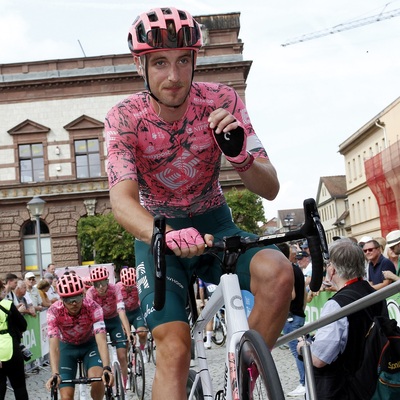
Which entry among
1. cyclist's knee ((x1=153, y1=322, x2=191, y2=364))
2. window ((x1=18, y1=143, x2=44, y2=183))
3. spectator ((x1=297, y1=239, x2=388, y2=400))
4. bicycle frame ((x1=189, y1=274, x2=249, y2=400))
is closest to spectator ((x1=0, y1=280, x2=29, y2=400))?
spectator ((x1=297, y1=239, x2=388, y2=400))

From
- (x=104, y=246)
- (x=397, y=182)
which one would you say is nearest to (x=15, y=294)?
(x=397, y=182)

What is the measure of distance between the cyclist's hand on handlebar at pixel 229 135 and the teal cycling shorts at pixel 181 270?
415mm

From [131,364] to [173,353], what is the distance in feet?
32.9

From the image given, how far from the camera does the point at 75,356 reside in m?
9.60

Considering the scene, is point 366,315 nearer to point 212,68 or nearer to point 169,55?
point 169,55

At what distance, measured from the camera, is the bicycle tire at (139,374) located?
12.7m

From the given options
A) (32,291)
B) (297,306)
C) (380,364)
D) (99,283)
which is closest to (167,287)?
(380,364)

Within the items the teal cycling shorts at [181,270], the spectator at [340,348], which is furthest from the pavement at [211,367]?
the teal cycling shorts at [181,270]

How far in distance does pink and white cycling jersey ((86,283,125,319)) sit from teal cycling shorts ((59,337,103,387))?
2.50 m

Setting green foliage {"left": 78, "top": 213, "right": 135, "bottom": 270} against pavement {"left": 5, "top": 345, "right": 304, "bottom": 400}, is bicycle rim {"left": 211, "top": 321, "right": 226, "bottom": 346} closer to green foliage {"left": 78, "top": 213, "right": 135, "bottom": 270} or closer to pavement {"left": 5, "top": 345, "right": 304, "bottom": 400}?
pavement {"left": 5, "top": 345, "right": 304, "bottom": 400}

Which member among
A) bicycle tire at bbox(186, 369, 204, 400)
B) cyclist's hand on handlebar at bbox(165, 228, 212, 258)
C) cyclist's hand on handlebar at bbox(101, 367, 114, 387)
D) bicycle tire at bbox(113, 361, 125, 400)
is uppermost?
cyclist's hand on handlebar at bbox(165, 228, 212, 258)

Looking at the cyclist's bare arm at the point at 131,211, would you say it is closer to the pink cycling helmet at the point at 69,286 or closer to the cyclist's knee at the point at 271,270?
the cyclist's knee at the point at 271,270

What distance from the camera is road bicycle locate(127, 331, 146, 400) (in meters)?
12.7

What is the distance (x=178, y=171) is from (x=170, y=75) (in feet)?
1.71
